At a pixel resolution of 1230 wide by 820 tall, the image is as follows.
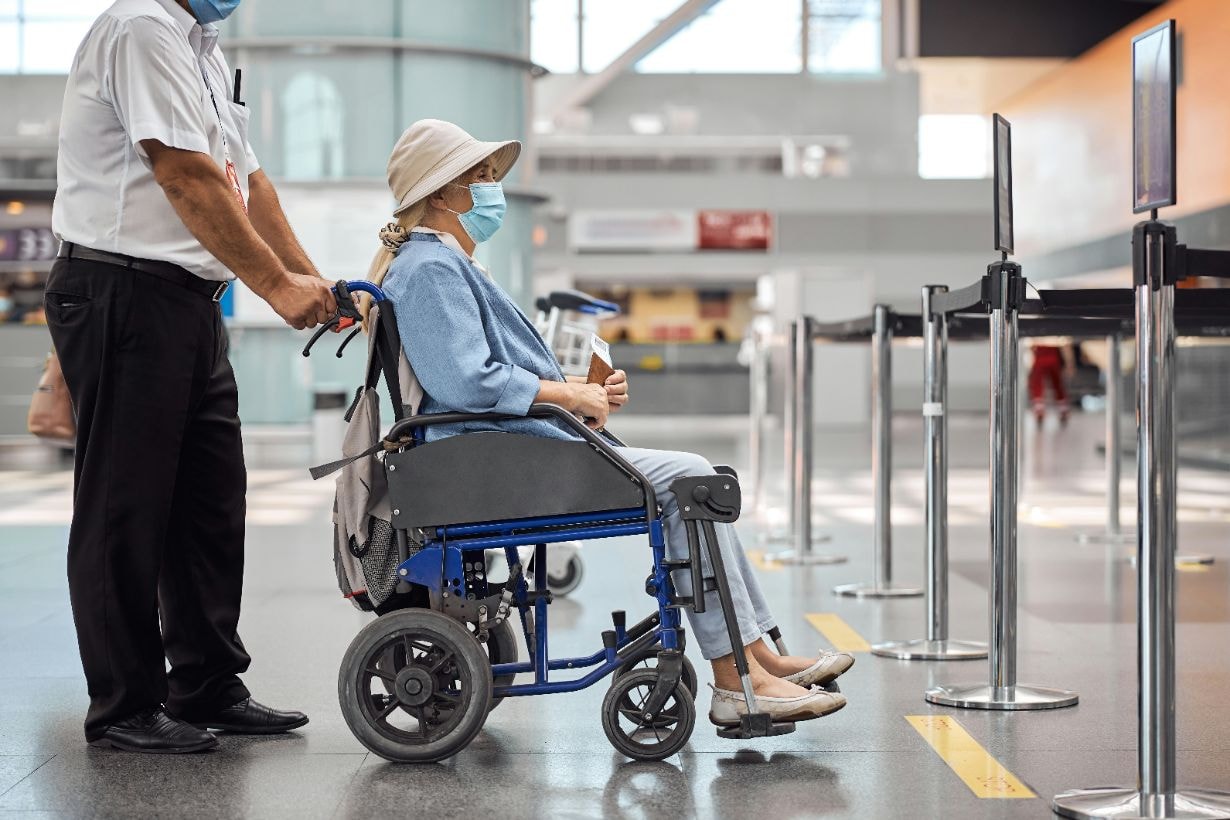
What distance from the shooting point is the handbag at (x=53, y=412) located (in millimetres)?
4035

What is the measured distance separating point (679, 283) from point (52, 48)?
40.7 ft

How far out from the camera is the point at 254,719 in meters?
3.36

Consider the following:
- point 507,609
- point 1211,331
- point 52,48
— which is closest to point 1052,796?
point 507,609

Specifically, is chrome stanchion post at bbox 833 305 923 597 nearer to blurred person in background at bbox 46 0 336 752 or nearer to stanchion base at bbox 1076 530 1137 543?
stanchion base at bbox 1076 530 1137 543

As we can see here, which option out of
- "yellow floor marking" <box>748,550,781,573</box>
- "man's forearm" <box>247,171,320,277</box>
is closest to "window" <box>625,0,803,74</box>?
"yellow floor marking" <box>748,550,781,573</box>

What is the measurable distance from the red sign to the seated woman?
22.3 m

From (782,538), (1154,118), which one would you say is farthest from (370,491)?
(782,538)

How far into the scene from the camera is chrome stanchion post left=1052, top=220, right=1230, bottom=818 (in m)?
2.58

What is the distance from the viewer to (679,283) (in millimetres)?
26453

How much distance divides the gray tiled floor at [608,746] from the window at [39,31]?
1062 cm

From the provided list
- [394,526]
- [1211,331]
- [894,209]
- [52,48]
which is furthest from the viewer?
[894,209]

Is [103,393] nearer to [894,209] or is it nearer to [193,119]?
[193,119]

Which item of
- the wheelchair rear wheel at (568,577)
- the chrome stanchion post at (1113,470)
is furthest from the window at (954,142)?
the wheelchair rear wheel at (568,577)

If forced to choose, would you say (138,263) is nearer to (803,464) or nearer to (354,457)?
(354,457)
